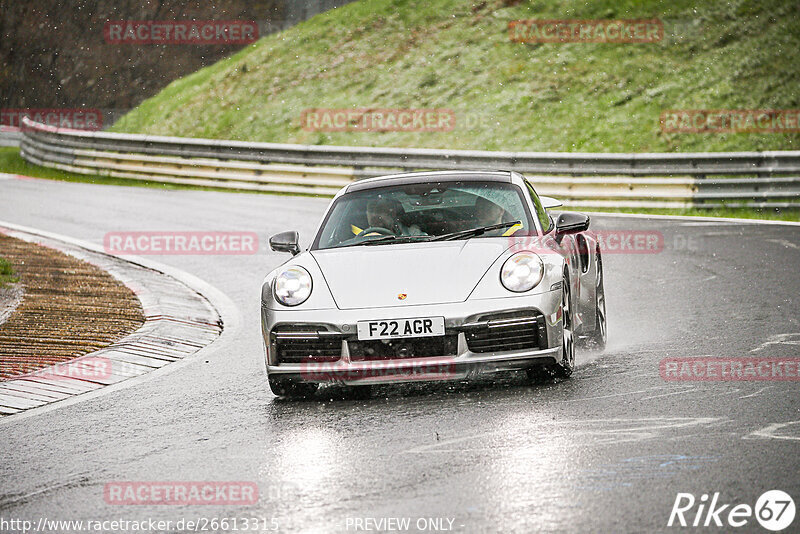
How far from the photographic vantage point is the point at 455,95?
32.1m

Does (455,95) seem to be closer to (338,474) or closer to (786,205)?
(786,205)

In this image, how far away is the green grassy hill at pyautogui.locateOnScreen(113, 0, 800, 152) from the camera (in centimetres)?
2786

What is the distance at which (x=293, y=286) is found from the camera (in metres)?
7.48

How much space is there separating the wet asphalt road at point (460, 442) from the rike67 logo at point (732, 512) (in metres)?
0.05

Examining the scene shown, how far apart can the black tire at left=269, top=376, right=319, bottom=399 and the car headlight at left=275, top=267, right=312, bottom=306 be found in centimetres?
46

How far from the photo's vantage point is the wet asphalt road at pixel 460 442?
5.00m
